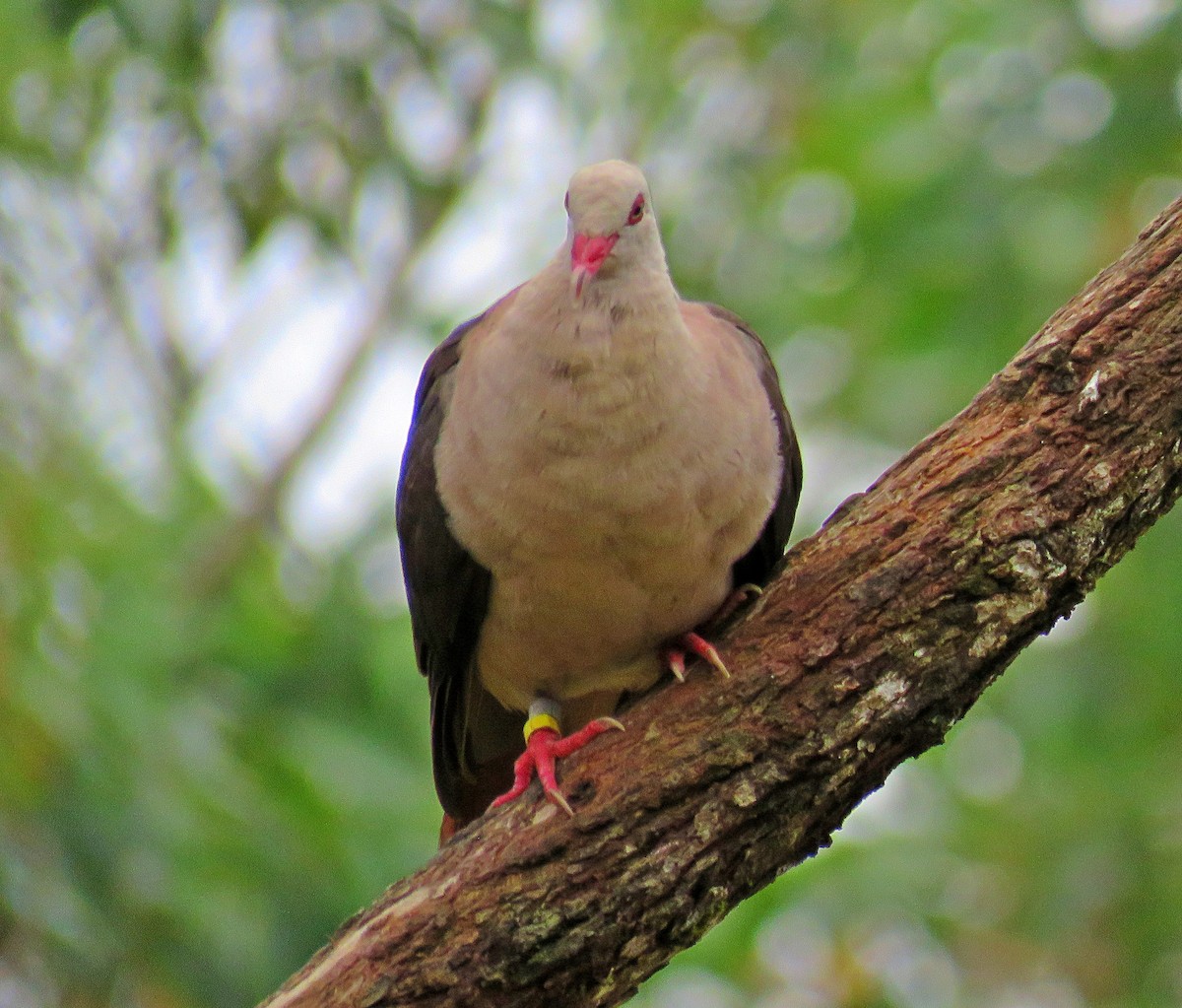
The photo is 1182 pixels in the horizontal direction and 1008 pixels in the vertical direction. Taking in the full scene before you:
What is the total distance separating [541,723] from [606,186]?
1282mm

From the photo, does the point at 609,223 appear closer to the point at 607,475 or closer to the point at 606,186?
the point at 606,186

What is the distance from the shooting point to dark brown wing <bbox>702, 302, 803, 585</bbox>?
3.72 m

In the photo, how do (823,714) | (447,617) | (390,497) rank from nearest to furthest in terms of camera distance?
1. (823,714)
2. (447,617)
3. (390,497)

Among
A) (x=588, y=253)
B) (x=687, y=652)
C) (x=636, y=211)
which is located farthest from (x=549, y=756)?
(x=636, y=211)

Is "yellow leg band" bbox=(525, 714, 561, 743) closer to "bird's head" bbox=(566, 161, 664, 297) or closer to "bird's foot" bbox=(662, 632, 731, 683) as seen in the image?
"bird's foot" bbox=(662, 632, 731, 683)

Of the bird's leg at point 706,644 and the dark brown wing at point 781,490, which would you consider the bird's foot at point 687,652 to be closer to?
the bird's leg at point 706,644

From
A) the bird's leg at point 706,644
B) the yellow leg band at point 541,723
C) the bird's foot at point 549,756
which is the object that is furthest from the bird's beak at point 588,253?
the yellow leg band at point 541,723

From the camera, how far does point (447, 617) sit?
388 centimetres

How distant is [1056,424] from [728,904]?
1132 millimetres

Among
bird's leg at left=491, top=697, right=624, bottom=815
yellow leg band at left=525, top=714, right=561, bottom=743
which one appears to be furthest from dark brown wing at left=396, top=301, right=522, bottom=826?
bird's leg at left=491, top=697, right=624, bottom=815

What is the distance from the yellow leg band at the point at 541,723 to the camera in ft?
12.4

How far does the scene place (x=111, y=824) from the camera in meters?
4.27

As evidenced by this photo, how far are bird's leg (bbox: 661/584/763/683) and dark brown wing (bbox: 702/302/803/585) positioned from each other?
0.07 m

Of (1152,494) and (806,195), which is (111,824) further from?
(806,195)
